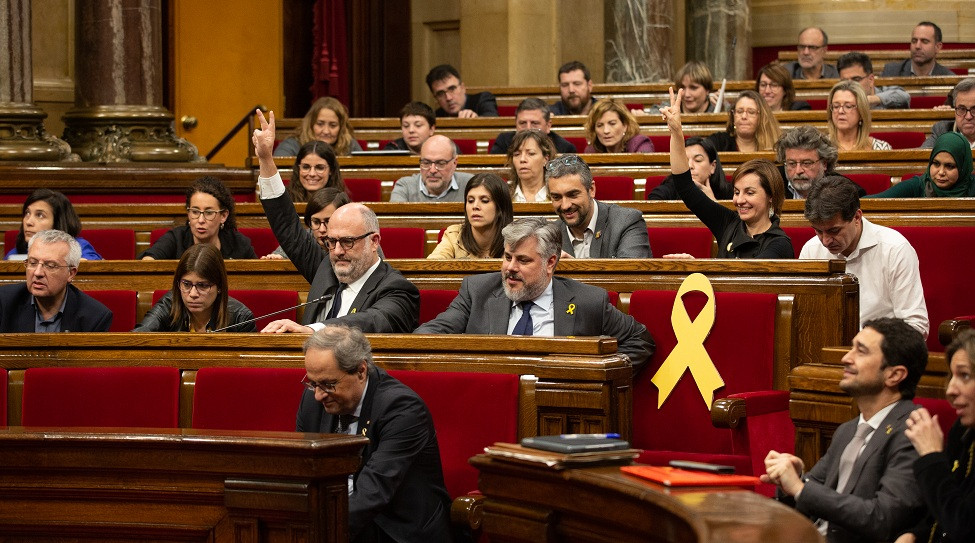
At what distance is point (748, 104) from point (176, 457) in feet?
12.5

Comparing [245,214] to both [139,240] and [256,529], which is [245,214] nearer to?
[139,240]

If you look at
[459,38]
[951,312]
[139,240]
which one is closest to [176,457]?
[951,312]

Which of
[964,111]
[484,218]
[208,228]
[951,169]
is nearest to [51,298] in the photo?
[208,228]

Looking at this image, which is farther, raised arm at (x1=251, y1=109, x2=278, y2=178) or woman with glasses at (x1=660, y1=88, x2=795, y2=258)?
raised arm at (x1=251, y1=109, x2=278, y2=178)

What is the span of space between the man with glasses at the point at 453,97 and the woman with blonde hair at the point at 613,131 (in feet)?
5.36

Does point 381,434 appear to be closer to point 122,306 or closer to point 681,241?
point 122,306

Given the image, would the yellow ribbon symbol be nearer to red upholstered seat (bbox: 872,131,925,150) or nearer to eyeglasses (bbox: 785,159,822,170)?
eyeglasses (bbox: 785,159,822,170)

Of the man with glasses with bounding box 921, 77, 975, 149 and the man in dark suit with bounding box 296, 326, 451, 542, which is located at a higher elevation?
the man with glasses with bounding box 921, 77, 975, 149

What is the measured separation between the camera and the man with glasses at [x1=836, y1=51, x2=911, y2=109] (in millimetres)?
7250

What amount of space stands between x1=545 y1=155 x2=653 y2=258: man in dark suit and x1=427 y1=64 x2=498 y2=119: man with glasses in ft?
11.4

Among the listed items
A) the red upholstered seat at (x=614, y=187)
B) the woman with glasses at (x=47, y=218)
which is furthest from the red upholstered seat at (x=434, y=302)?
the red upholstered seat at (x=614, y=187)

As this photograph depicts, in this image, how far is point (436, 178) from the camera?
5.40 meters

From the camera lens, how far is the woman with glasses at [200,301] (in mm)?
3770

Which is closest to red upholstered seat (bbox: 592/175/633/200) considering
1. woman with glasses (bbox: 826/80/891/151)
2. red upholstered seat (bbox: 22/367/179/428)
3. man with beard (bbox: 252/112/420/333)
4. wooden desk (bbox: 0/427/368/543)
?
woman with glasses (bbox: 826/80/891/151)
